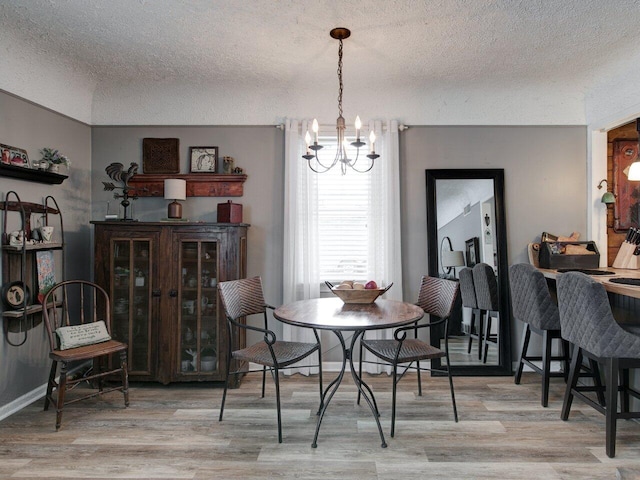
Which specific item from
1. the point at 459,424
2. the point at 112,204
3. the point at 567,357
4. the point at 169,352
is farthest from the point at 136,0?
the point at 567,357

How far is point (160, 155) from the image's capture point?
151 inches

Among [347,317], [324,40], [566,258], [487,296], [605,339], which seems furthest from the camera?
[487,296]

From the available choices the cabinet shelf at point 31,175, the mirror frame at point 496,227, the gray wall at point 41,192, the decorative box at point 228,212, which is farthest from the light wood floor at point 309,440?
the cabinet shelf at point 31,175

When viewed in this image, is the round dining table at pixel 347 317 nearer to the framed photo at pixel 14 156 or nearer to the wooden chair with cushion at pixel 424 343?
the wooden chair with cushion at pixel 424 343

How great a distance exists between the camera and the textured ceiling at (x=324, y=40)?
251 cm

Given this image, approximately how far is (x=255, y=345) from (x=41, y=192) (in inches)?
78.7

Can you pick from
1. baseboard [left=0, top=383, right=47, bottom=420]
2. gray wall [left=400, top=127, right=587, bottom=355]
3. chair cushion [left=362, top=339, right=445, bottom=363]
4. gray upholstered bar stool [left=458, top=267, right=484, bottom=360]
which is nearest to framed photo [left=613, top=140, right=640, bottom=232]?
gray wall [left=400, top=127, right=587, bottom=355]

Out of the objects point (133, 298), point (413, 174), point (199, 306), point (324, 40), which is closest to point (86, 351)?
point (133, 298)

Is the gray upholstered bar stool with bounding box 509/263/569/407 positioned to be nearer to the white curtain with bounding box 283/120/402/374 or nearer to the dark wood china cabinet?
the white curtain with bounding box 283/120/402/374

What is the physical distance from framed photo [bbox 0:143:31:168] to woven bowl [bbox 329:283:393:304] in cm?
232

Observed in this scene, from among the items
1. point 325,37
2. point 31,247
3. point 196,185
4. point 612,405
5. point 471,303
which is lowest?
point 612,405

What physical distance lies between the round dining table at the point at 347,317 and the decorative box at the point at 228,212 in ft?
3.42

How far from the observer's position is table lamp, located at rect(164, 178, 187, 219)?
11.9 ft

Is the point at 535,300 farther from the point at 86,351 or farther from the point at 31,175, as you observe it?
the point at 31,175
